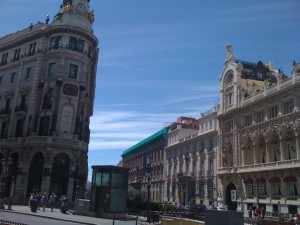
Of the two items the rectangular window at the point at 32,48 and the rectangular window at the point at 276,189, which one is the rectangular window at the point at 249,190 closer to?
the rectangular window at the point at 276,189

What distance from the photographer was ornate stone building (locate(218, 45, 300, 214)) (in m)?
41.1

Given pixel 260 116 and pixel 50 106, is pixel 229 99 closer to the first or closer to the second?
pixel 260 116

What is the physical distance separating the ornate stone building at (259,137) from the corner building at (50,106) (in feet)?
71.8

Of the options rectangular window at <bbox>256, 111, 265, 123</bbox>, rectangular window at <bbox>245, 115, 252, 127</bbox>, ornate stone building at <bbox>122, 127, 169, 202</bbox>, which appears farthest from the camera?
ornate stone building at <bbox>122, 127, 169, 202</bbox>

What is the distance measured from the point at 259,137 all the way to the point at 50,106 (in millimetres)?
29326

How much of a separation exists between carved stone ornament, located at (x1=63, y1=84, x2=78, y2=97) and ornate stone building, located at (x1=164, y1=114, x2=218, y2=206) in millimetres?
24653

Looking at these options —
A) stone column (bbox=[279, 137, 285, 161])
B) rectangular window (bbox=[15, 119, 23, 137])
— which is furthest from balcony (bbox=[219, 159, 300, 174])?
rectangular window (bbox=[15, 119, 23, 137])

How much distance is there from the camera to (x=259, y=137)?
47.4 meters

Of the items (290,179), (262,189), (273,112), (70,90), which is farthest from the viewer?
(70,90)

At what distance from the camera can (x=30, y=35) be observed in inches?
2138

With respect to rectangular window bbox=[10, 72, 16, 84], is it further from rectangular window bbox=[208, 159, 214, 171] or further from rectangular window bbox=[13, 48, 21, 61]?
rectangular window bbox=[208, 159, 214, 171]

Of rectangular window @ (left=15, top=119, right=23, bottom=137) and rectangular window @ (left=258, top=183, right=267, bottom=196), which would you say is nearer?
rectangular window @ (left=258, top=183, right=267, bottom=196)

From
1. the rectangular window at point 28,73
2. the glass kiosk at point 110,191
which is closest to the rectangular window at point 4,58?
the rectangular window at point 28,73

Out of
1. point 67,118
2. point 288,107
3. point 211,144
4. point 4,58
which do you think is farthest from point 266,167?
point 4,58
